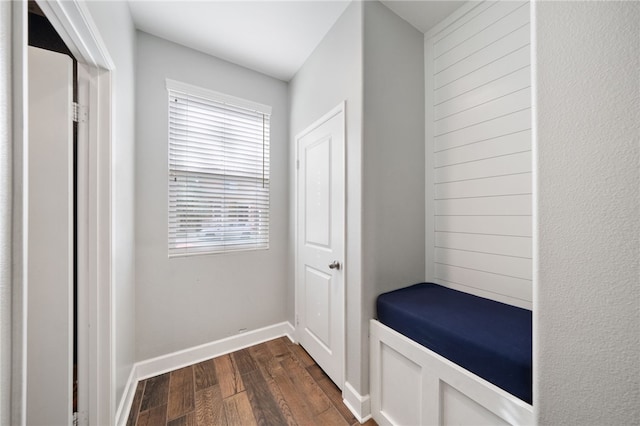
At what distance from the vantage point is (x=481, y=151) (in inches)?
57.6

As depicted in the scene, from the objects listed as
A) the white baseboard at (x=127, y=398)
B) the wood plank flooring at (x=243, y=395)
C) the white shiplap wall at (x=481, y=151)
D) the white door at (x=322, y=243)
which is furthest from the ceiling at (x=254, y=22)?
the wood plank flooring at (x=243, y=395)

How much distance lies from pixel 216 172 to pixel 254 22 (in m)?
1.22

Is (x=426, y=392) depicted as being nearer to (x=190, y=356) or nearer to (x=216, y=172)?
(x=190, y=356)

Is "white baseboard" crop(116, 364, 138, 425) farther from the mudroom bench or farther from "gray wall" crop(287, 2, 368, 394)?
the mudroom bench

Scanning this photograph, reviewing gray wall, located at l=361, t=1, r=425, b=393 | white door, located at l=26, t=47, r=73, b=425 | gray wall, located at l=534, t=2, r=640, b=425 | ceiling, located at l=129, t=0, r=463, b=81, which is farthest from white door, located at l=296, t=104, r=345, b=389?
white door, located at l=26, t=47, r=73, b=425

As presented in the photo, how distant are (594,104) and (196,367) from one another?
266cm

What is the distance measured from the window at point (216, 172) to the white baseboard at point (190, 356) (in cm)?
84

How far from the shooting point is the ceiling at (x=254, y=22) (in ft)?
5.16

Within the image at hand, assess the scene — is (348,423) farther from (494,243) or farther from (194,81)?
(194,81)

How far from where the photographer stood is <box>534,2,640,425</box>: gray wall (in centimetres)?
49

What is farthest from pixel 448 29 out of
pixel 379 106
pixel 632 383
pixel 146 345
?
pixel 146 345

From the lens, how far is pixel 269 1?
155 cm

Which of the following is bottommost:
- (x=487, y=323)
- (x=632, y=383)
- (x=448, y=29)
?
(x=487, y=323)

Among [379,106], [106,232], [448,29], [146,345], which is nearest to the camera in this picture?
[106,232]
